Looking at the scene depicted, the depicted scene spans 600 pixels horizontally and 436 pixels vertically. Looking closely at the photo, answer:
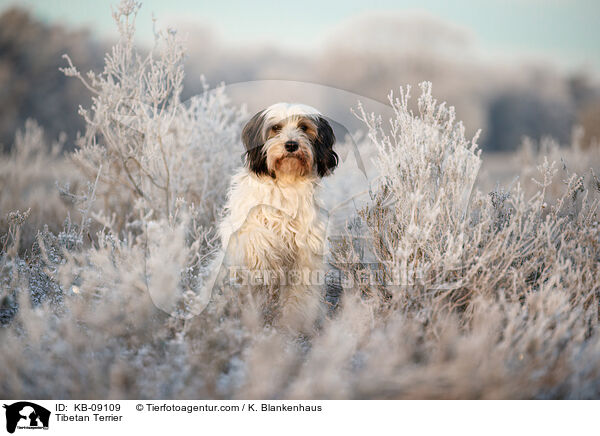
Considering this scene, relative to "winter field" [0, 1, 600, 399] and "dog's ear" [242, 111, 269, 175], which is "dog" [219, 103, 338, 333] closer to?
"dog's ear" [242, 111, 269, 175]

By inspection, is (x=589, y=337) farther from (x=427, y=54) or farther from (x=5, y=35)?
(x=5, y=35)

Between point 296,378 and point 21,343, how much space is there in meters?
1.59

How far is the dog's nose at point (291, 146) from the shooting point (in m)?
3.01

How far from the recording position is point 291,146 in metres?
3.01

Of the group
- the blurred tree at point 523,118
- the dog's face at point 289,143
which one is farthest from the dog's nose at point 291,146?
the blurred tree at point 523,118

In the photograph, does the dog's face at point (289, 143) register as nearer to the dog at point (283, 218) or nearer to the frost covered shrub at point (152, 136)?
the dog at point (283, 218)

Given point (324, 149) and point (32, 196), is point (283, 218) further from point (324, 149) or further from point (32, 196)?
point (32, 196)

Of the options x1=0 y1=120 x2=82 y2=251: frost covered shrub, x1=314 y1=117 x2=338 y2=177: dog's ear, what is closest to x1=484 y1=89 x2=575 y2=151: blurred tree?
x1=0 y1=120 x2=82 y2=251: frost covered shrub

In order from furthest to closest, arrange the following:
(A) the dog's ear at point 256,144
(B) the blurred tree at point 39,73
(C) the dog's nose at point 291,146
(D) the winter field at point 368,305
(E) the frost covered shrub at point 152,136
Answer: (B) the blurred tree at point 39,73 < (E) the frost covered shrub at point 152,136 < (A) the dog's ear at point 256,144 < (C) the dog's nose at point 291,146 < (D) the winter field at point 368,305

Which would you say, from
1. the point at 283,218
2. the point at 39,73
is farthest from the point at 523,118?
the point at 283,218

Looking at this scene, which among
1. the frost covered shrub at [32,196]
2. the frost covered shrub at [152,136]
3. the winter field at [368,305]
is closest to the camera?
the winter field at [368,305]

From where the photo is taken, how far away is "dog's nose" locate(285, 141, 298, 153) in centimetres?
301

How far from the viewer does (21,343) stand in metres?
2.68
